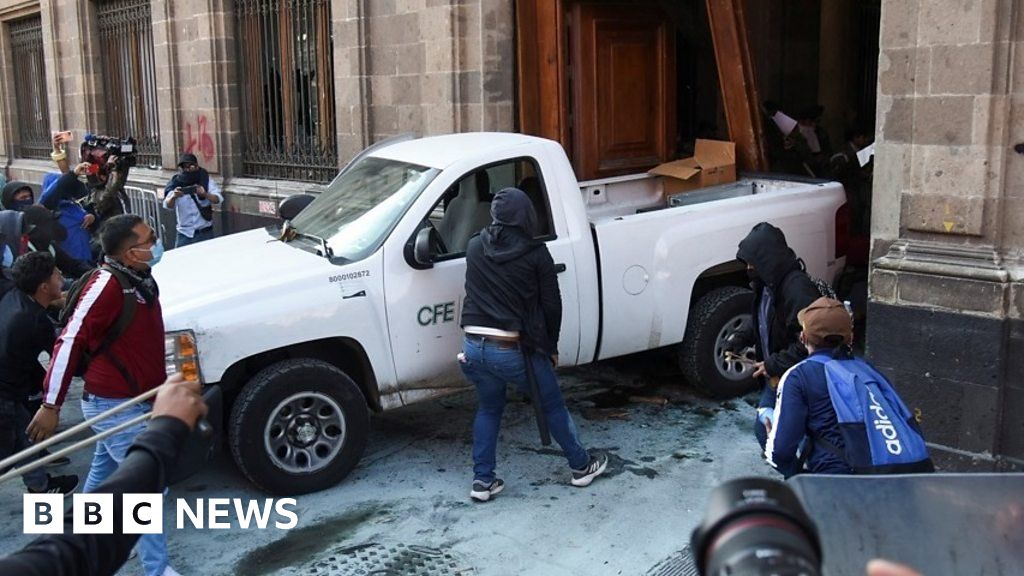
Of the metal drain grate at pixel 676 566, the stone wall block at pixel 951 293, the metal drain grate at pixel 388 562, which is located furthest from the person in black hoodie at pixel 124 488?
the stone wall block at pixel 951 293

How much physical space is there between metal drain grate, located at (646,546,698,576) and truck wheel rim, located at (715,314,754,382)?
7.65ft

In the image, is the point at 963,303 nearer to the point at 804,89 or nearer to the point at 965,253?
the point at 965,253

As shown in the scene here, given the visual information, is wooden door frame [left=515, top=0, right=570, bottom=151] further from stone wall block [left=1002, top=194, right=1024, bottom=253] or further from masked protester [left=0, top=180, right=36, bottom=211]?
stone wall block [left=1002, top=194, right=1024, bottom=253]

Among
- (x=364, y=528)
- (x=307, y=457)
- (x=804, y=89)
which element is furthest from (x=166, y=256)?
(x=804, y=89)

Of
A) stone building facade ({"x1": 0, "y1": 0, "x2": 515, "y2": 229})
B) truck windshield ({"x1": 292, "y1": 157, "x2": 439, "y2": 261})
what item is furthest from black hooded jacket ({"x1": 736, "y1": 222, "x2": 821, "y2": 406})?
stone building facade ({"x1": 0, "y1": 0, "x2": 515, "y2": 229})

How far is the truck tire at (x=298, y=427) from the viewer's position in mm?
5496

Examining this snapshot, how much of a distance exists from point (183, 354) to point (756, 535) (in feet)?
14.6

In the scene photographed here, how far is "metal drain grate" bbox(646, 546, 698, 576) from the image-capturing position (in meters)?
4.75

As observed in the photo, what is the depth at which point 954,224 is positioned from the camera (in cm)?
569

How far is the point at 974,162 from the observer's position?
5562 mm

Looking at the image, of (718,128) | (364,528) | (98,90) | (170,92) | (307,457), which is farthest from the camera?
(98,90)

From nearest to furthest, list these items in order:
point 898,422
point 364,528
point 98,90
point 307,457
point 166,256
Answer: point 898,422 → point 364,528 → point 307,457 → point 166,256 → point 98,90

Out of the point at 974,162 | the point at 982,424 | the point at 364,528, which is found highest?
the point at 974,162

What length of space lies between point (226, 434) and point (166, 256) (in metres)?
1.48
